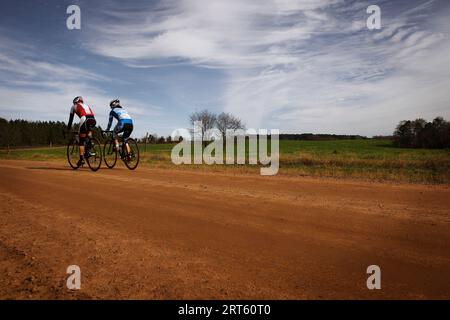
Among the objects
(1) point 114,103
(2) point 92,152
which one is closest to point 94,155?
(2) point 92,152

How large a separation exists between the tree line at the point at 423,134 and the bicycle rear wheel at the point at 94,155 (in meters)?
84.5

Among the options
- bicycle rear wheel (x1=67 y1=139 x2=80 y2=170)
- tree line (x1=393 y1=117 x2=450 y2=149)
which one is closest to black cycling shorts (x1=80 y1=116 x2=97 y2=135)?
bicycle rear wheel (x1=67 y1=139 x2=80 y2=170)

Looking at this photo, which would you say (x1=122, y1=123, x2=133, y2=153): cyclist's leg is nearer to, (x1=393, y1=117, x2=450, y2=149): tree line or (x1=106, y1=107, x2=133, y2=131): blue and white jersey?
(x1=106, y1=107, x2=133, y2=131): blue and white jersey

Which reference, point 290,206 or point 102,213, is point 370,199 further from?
point 102,213

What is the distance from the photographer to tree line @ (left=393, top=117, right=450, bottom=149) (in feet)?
243

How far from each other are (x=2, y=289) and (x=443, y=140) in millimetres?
90873

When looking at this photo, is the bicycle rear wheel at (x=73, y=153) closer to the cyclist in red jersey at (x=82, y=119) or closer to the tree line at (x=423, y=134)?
the cyclist in red jersey at (x=82, y=119)

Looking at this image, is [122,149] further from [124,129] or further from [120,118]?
[120,118]

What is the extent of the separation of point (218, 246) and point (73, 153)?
10.7 metres

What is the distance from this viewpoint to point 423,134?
258 feet

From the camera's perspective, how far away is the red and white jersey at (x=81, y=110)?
34.3 ft

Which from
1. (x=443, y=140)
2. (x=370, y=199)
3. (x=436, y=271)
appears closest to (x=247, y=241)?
(x=436, y=271)

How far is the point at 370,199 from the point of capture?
21.9ft

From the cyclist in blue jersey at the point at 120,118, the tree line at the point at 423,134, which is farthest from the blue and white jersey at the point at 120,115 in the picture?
the tree line at the point at 423,134
